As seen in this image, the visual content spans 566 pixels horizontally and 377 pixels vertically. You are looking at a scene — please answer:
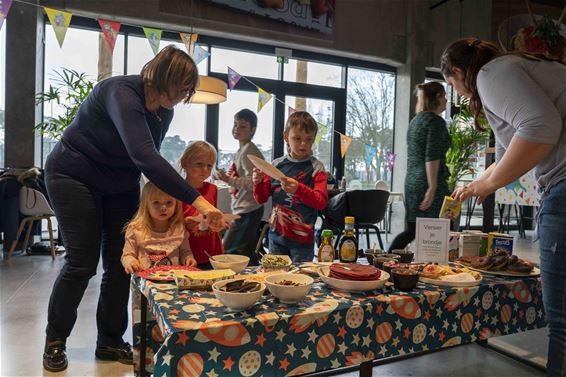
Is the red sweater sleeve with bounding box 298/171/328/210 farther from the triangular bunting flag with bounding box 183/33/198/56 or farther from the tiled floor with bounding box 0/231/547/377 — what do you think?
the triangular bunting flag with bounding box 183/33/198/56

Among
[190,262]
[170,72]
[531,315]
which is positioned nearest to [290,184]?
[190,262]

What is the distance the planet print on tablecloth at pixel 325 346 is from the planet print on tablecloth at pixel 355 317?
6 centimetres

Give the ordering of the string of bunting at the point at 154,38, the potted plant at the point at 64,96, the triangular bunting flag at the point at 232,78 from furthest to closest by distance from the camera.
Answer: the triangular bunting flag at the point at 232,78 < the potted plant at the point at 64,96 < the string of bunting at the point at 154,38

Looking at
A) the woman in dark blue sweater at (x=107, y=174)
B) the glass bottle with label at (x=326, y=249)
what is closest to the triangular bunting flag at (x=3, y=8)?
the woman in dark blue sweater at (x=107, y=174)

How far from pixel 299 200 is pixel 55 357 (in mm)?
1268

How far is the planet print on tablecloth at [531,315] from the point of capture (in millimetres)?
1412

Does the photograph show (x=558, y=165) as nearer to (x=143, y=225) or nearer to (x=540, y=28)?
(x=143, y=225)

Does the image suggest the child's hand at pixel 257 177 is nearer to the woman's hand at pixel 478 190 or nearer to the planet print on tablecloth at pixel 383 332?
the woman's hand at pixel 478 190

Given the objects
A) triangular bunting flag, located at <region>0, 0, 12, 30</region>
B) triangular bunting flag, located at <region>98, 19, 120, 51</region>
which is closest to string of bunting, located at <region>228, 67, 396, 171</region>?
triangular bunting flag, located at <region>98, 19, 120, 51</region>

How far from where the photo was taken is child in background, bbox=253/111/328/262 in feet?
6.75

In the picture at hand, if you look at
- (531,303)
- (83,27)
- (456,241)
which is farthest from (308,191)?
(83,27)

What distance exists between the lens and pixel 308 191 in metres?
1.98

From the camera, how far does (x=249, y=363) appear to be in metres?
0.94

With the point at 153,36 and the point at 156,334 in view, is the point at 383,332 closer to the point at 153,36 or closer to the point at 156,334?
the point at 156,334
